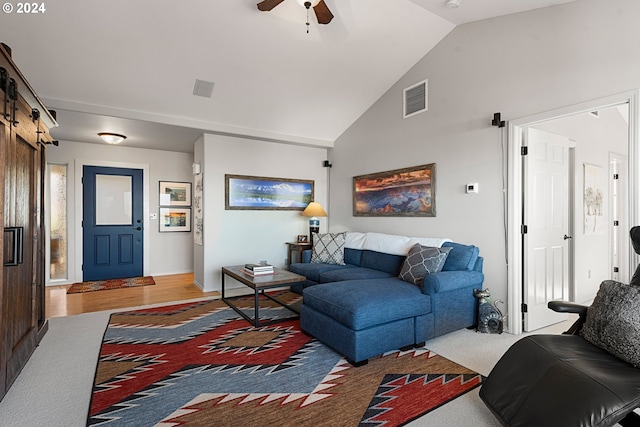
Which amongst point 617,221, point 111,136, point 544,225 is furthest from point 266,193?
point 617,221

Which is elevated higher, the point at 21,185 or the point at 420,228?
the point at 21,185

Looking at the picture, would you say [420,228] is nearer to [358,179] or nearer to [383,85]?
[358,179]

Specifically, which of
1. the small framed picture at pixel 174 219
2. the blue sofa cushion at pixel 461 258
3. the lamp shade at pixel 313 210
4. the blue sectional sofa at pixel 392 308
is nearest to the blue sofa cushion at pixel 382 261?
the blue sectional sofa at pixel 392 308

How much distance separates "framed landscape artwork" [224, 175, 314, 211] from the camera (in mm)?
5180

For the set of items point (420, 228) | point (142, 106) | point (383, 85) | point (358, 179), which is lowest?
point (420, 228)

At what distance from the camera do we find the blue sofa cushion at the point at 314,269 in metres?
4.30

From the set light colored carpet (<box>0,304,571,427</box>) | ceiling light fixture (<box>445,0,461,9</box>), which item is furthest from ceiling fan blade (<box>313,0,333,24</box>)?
light colored carpet (<box>0,304,571,427</box>)

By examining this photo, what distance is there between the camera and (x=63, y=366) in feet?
8.39

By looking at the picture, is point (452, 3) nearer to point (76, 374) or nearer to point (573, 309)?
point (573, 309)

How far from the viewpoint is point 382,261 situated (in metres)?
4.27

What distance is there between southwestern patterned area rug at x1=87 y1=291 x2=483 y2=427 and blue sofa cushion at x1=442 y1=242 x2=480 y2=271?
98 centimetres

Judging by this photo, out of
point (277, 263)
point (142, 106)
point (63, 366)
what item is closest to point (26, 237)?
point (63, 366)

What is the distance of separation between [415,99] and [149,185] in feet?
16.4

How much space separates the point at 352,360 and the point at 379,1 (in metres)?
3.41
